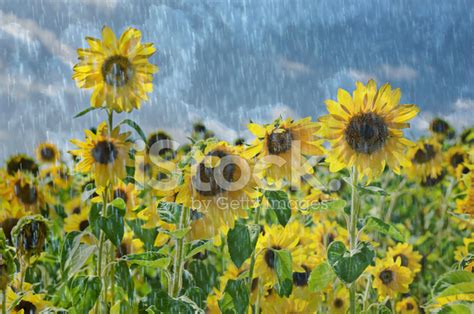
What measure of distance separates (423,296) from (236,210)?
2.70 meters

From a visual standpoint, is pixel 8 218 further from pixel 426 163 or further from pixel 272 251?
pixel 426 163

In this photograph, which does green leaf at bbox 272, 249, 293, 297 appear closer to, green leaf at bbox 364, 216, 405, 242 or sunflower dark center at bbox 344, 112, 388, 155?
green leaf at bbox 364, 216, 405, 242

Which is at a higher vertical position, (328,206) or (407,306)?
(328,206)

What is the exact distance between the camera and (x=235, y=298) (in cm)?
172

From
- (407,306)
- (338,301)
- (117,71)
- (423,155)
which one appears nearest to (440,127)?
(423,155)

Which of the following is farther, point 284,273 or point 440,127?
point 440,127

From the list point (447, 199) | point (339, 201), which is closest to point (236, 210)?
point (339, 201)

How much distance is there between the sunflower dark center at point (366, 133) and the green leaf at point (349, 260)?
0.37 meters

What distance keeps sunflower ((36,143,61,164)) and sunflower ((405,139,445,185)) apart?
10.7ft

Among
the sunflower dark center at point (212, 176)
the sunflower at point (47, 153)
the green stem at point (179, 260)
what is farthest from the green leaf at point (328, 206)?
the sunflower at point (47, 153)

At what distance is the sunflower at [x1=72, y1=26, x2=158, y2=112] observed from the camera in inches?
85.9

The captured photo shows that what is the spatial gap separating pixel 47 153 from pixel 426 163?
11.5ft

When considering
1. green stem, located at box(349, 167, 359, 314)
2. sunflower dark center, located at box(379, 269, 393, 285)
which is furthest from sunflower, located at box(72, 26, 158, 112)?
sunflower dark center, located at box(379, 269, 393, 285)

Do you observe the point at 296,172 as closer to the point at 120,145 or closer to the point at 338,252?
the point at 338,252
